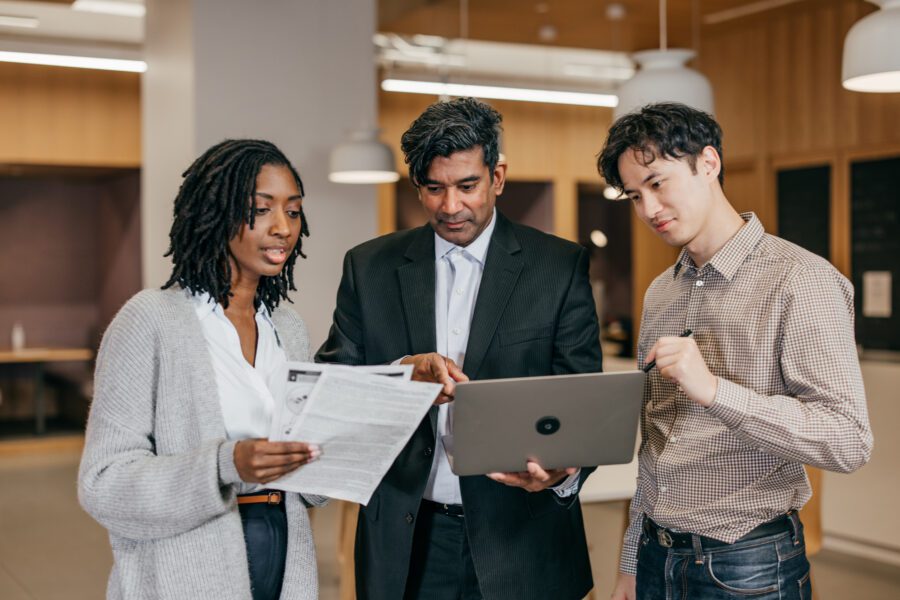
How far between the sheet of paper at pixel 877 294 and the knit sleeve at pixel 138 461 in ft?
20.7

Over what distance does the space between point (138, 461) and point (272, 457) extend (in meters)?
0.28

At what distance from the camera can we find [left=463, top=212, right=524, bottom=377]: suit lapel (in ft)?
6.60

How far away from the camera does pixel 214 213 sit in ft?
6.00

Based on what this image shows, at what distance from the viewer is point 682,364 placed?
5.38 ft

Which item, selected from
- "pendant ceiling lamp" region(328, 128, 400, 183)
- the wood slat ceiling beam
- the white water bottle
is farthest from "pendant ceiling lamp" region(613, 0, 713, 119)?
the white water bottle

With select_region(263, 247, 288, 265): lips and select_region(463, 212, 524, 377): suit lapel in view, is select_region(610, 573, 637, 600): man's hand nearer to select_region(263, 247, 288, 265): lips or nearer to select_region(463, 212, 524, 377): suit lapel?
select_region(463, 212, 524, 377): suit lapel

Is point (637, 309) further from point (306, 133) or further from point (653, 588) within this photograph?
point (653, 588)

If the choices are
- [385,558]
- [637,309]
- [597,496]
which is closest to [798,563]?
[385,558]

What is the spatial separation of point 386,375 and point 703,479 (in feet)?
2.23

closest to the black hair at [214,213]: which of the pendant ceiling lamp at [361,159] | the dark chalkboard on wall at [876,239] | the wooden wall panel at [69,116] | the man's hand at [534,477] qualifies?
the man's hand at [534,477]

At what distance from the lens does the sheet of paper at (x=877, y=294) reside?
6.90m

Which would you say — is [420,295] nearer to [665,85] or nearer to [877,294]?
[665,85]

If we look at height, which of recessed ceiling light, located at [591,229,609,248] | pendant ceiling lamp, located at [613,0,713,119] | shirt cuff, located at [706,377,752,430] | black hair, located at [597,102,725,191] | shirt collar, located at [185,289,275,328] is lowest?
shirt cuff, located at [706,377,752,430]

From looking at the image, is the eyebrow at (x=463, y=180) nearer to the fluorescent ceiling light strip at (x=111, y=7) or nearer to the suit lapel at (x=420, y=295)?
the suit lapel at (x=420, y=295)
